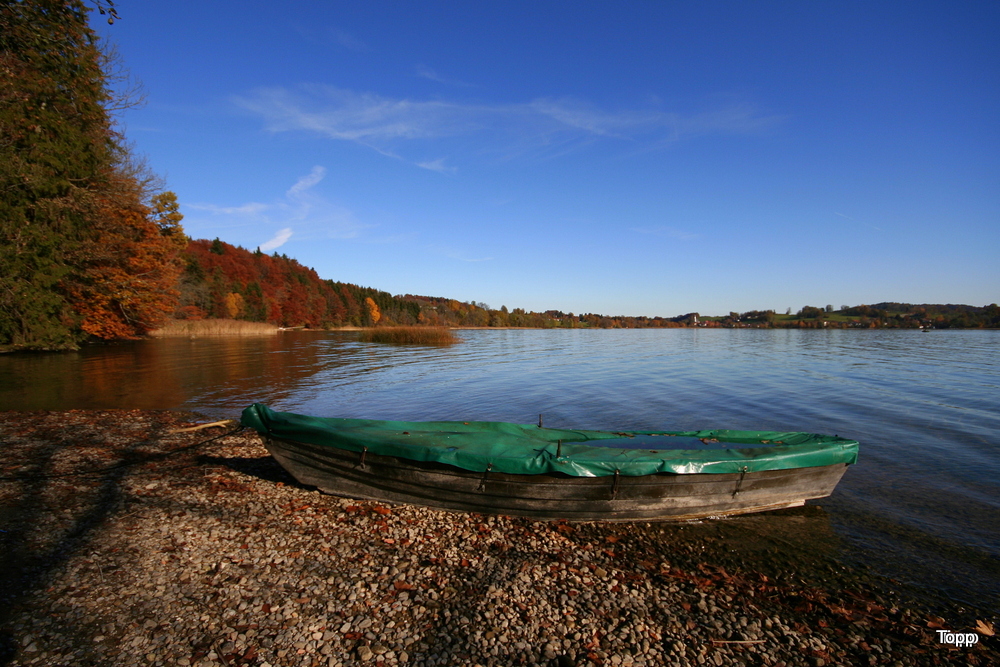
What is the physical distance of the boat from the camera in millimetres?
6148

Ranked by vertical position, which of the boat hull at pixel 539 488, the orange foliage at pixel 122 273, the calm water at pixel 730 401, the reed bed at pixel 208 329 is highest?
the orange foliage at pixel 122 273

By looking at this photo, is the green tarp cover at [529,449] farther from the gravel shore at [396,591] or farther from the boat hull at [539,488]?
the gravel shore at [396,591]

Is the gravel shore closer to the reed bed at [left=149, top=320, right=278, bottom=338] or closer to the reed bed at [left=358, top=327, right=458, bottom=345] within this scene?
the reed bed at [left=358, top=327, right=458, bottom=345]

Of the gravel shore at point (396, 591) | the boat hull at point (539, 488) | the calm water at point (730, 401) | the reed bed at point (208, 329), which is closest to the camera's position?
the gravel shore at point (396, 591)

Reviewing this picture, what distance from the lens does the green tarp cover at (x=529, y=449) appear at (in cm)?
610

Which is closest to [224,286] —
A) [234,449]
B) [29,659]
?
[234,449]

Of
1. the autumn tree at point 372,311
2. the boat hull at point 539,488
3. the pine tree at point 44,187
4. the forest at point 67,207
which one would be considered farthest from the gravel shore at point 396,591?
the autumn tree at point 372,311

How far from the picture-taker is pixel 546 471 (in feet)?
19.9

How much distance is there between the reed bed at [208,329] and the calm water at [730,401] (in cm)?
1966

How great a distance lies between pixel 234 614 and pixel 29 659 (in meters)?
1.36

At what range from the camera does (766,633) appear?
420 cm

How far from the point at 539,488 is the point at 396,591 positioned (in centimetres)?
237

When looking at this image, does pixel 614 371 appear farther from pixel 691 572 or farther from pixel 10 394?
pixel 10 394

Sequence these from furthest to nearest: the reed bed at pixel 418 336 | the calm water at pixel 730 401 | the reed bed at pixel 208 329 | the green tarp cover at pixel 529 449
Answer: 1. the reed bed at pixel 208 329
2. the reed bed at pixel 418 336
3. the calm water at pixel 730 401
4. the green tarp cover at pixel 529 449
